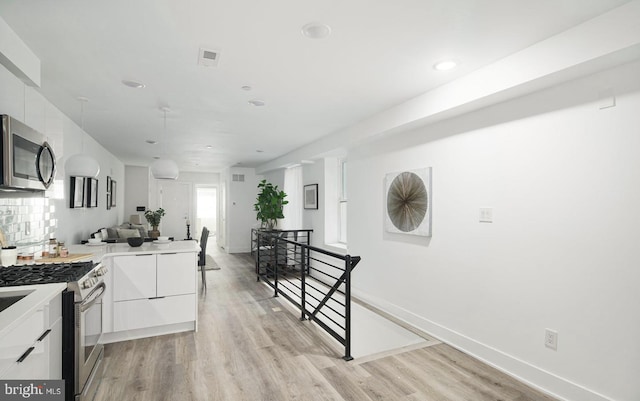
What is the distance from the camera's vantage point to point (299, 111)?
4016mm

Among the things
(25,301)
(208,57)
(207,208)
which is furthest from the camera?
(207,208)

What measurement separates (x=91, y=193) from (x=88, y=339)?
353 centimetres

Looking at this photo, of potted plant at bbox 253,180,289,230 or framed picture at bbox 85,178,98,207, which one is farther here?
potted plant at bbox 253,180,289,230

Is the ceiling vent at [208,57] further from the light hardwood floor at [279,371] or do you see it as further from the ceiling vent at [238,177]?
the ceiling vent at [238,177]

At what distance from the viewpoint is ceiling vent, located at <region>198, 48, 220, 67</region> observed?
8.06 ft

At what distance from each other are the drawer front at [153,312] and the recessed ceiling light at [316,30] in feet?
9.30

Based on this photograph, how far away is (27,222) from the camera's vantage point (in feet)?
9.62

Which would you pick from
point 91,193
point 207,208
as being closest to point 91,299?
point 91,193

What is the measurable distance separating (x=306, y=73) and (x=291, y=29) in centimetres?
71

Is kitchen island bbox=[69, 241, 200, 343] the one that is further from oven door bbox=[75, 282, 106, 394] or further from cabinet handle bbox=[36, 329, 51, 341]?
cabinet handle bbox=[36, 329, 51, 341]

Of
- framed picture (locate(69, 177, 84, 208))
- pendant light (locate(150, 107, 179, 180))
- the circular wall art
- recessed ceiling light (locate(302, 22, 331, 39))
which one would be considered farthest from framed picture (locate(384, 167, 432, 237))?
framed picture (locate(69, 177, 84, 208))

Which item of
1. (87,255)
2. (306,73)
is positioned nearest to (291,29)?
(306,73)

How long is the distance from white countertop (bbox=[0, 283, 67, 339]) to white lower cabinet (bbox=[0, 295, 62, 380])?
0.16 ft

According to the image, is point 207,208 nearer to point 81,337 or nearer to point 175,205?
point 175,205
